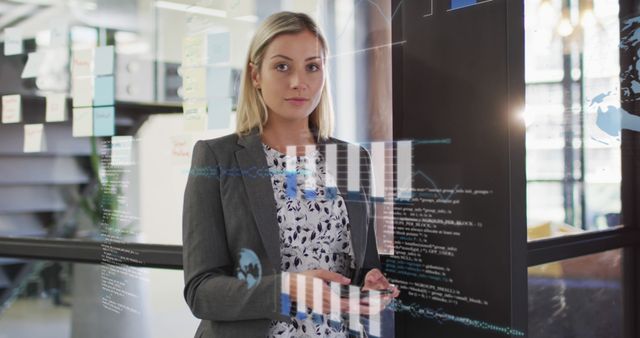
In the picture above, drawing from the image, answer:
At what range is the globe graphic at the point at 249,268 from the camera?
1.59m

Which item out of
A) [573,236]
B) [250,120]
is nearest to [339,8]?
[250,120]

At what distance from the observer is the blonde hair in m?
1.64

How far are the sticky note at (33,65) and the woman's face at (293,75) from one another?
1.87m

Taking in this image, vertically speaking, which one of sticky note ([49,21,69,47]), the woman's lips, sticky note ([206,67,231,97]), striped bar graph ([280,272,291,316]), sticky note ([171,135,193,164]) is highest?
sticky note ([49,21,69,47])

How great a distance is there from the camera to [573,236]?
150 centimetres

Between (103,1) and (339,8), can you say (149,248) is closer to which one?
(103,1)

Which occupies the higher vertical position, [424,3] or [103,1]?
[103,1]

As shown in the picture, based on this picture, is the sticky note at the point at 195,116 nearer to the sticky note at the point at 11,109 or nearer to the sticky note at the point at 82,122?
the sticky note at the point at 82,122

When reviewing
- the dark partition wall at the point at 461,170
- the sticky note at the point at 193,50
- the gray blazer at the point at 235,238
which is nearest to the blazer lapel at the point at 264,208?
the gray blazer at the point at 235,238

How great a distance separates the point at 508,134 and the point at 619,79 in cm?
26

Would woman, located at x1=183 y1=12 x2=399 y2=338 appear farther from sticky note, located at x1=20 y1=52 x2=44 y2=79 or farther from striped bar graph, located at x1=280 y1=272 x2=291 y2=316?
sticky note, located at x1=20 y1=52 x2=44 y2=79

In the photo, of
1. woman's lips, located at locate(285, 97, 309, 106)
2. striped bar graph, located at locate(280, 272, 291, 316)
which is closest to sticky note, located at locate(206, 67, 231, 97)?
woman's lips, located at locate(285, 97, 309, 106)

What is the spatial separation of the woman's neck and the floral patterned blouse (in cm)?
2

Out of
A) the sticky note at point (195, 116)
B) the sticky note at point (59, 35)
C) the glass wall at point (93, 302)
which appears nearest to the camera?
the sticky note at point (195, 116)
